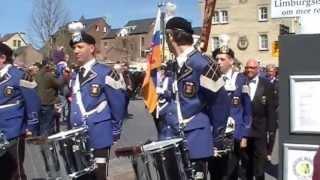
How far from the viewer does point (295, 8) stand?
16.7 feet

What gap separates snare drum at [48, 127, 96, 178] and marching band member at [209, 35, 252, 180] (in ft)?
6.33

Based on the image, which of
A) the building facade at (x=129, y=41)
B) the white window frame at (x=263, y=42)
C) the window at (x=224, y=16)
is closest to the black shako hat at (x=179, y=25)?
the white window frame at (x=263, y=42)

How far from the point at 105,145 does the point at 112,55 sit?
356ft

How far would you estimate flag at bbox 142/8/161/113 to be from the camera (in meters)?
7.67

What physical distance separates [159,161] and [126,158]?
1823 mm

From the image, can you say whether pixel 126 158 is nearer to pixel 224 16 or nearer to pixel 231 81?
pixel 231 81

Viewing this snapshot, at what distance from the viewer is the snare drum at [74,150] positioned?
610 centimetres

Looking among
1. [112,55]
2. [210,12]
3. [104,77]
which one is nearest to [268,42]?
[112,55]

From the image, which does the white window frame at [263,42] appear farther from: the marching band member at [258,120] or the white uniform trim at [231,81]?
the white uniform trim at [231,81]

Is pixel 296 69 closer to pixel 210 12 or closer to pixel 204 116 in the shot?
pixel 204 116

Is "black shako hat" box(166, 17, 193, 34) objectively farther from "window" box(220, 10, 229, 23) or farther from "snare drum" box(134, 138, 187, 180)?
"window" box(220, 10, 229, 23)

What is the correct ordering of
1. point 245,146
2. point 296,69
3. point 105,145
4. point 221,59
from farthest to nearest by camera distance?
point 245,146, point 221,59, point 105,145, point 296,69

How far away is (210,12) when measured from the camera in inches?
462

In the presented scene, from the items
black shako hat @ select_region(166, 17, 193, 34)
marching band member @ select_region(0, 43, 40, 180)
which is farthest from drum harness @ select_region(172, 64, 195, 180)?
marching band member @ select_region(0, 43, 40, 180)
